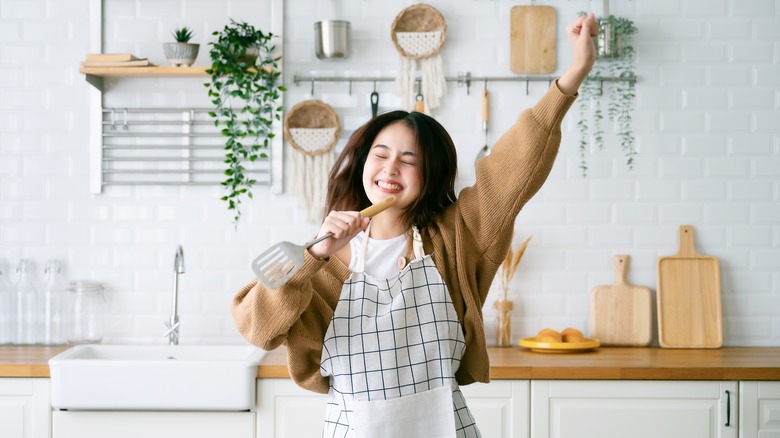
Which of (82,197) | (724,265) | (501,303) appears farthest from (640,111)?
(82,197)

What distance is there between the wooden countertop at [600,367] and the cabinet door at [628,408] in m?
0.03

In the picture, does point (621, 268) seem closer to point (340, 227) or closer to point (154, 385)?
point (154, 385)

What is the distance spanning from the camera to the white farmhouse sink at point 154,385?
2936mm

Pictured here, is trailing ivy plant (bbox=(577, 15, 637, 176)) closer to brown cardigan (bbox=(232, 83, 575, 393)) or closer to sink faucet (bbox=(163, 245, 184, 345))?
sink faucet (bbox=(163, 245, 184, 345))

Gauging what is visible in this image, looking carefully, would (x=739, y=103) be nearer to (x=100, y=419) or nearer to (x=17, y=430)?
(x=100, y=419)

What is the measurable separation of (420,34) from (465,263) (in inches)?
72.5

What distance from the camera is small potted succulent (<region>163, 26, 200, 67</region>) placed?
3.40 m

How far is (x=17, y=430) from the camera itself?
3.04 metres

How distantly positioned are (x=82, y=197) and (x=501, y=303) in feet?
5.58

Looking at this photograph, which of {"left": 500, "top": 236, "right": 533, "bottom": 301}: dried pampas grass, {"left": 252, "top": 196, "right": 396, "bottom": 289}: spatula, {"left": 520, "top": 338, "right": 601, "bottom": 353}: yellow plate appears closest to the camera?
{"left": 252, "top": 196, "right": 396, "bottom": 289}: spatula

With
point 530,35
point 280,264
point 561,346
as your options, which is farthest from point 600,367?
point 280,264

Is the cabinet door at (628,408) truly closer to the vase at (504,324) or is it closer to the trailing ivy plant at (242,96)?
the vase at (504,324)

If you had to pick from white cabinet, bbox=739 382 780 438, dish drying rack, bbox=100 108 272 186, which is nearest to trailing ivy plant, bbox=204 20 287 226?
dish drying rack, bbox=100 108 272 186

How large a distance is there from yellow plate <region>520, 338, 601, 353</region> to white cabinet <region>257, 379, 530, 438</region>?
0.31m
